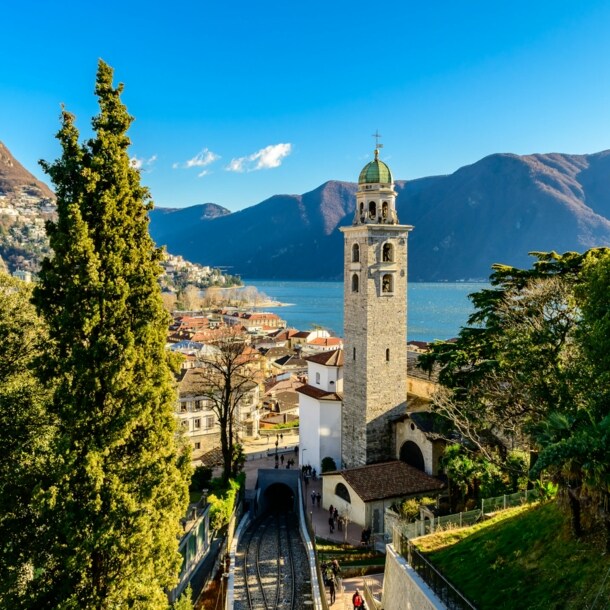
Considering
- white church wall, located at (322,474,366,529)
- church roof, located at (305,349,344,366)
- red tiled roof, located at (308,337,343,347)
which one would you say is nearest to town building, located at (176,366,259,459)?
church roof, located at (305,349,344,366)

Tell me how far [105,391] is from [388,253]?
19691mm

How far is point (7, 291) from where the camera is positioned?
13.7 metres

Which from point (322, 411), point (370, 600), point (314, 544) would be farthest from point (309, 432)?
point (370, 600)

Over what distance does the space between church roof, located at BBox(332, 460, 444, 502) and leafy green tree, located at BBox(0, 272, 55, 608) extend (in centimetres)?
1363

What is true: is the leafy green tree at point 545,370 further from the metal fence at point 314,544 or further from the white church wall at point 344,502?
the metal fence at point 314,544

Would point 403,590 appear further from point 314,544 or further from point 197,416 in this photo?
point 197,416

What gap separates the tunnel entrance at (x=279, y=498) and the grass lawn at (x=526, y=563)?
660 inches

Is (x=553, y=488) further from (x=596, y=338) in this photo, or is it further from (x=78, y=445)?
(x=78, y=445)

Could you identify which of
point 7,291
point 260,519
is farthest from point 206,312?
point 7,291

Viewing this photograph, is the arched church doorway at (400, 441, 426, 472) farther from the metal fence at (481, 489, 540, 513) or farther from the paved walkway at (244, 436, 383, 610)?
the metal fence at (481, 489, 540, 513)

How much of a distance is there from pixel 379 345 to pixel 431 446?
16.8 feet

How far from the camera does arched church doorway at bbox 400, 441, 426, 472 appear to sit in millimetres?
24531

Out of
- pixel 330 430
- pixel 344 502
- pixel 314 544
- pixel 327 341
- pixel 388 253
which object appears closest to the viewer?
pixel 314 544

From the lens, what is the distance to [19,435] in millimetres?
11508
